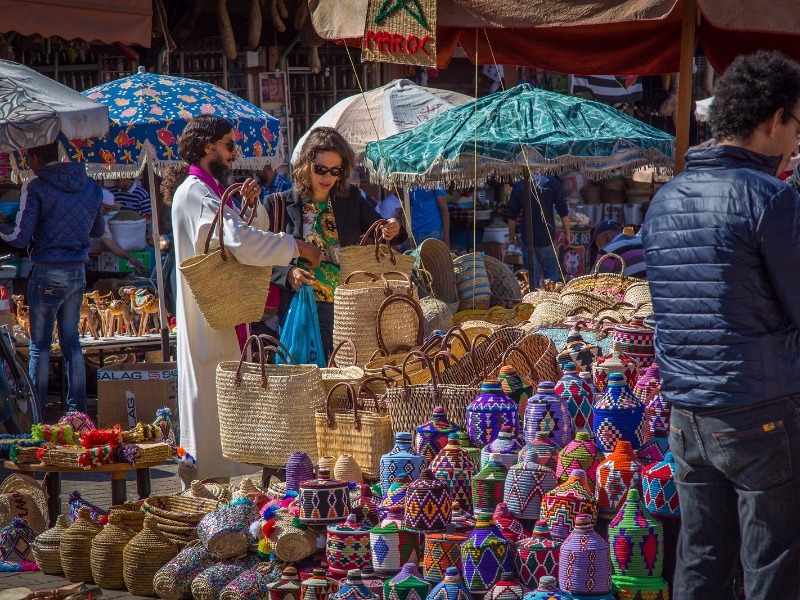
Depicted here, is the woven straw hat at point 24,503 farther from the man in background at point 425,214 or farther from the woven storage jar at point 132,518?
the man in background at point 425,214

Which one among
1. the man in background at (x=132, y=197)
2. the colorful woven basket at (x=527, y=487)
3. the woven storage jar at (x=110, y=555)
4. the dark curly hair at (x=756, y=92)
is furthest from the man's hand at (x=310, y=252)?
the man in background at (x=132, y=197)

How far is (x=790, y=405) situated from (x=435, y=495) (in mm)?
1372

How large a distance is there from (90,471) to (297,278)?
1.37 meters

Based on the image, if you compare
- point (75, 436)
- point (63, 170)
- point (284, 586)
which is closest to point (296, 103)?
point (63, 170)

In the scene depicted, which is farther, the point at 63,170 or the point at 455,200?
the point at 455,200

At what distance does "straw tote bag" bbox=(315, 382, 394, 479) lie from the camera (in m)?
5.15

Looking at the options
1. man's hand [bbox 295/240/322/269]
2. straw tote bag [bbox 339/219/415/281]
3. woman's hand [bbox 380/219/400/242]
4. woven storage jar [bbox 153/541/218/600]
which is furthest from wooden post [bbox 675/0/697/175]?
woven storage jar [bbox 153/541/218/600]

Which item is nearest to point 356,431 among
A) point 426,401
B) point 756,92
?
point 426,401

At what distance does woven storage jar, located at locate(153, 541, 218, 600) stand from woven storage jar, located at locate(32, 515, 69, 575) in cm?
71

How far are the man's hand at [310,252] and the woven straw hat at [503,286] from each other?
2.63 meters

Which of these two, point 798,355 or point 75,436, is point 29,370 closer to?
point 75,436

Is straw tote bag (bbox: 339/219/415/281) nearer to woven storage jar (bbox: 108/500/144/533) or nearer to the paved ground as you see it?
the paved ground

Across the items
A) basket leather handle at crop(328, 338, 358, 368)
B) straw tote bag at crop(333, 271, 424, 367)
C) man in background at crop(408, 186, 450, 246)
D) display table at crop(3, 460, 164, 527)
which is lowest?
display table at crop(3, 460, 164, 527)

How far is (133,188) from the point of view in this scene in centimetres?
1326
